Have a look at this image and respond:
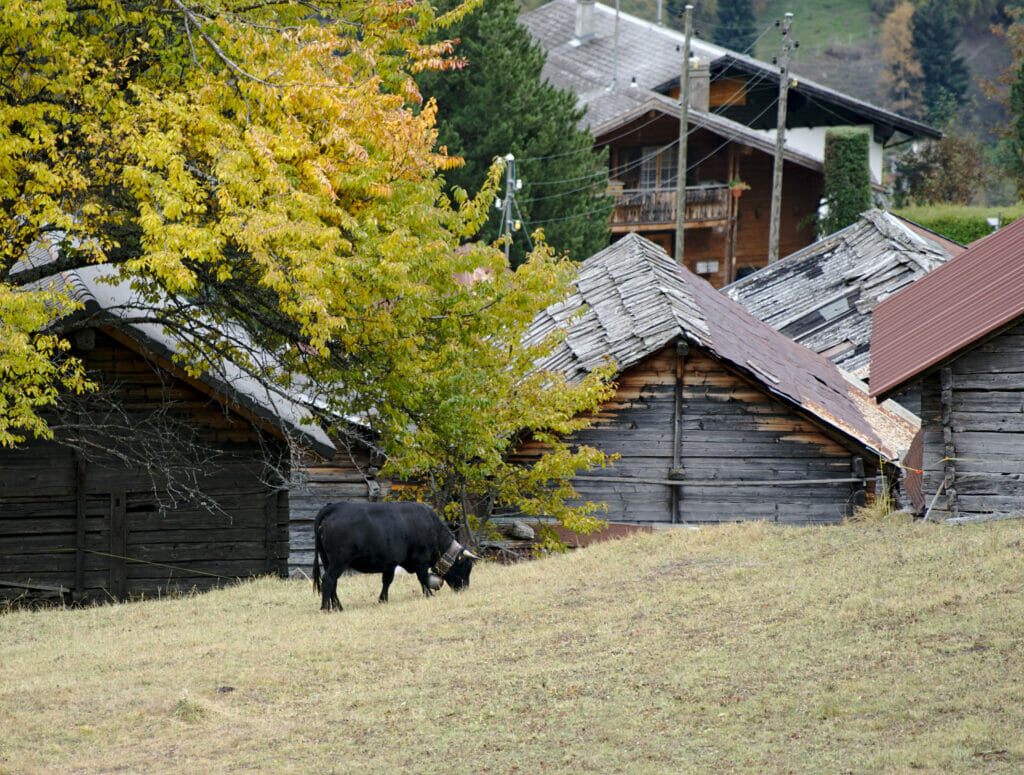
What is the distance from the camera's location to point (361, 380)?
53.2ft

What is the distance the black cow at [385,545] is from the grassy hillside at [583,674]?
1.24 feet

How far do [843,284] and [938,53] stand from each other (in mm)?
63881

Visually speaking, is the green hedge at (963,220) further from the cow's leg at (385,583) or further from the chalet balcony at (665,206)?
the cow's leg at (385,583)

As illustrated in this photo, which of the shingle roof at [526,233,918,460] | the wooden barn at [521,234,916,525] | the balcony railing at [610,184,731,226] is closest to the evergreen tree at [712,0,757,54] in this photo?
the balcony railing at [610,184,731,226]

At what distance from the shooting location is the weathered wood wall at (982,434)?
55.8 ft

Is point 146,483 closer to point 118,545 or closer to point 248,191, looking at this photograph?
point 118,545

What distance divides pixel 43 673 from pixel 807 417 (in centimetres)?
1387

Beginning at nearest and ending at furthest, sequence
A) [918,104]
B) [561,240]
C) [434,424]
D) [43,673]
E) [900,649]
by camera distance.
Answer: [900,649] < [43,673] < [434,424] < [561,240] < [918,104]

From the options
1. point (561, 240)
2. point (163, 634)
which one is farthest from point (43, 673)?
point (561, 240)

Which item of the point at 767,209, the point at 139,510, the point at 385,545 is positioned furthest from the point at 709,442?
the point at 767,209

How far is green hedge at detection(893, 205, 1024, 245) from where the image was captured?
5291 cm

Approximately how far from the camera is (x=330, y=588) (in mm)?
14789

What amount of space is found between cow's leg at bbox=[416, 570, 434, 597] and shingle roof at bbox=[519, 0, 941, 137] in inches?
1631

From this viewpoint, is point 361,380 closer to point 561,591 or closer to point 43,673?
point 561,591
